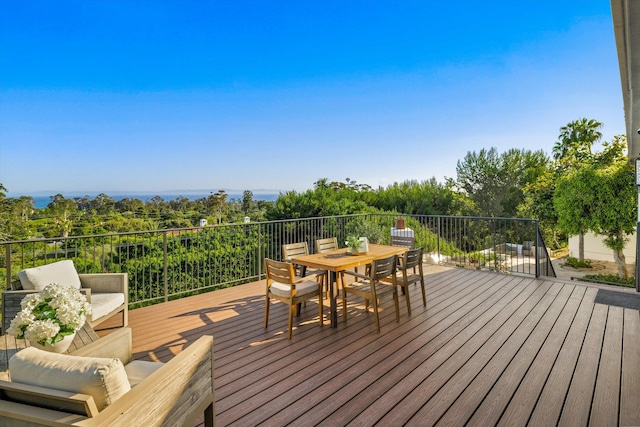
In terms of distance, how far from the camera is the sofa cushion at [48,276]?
305 centimetres

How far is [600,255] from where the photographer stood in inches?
534

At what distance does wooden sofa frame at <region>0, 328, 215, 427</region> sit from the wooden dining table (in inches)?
79.1

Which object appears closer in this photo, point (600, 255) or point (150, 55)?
point (150, 55)

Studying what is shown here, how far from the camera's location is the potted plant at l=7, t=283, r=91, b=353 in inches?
67.1

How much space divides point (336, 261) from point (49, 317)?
2.77 m

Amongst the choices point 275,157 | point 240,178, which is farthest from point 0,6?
point 240,178

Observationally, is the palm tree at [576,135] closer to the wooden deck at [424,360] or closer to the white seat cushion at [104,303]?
the wooden deck at [424,360]

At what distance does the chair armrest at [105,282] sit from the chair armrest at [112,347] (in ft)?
5.75

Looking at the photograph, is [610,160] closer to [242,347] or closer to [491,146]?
[491,146]

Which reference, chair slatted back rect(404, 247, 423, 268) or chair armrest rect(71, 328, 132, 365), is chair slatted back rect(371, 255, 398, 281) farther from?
chair armrest rect(71, 328, 132, 365)

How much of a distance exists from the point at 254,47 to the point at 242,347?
1047 cm

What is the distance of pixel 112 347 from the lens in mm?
1912

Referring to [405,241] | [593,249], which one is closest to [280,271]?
[405,241]

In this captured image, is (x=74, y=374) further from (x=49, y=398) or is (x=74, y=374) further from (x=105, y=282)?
(x=105, y=282)
